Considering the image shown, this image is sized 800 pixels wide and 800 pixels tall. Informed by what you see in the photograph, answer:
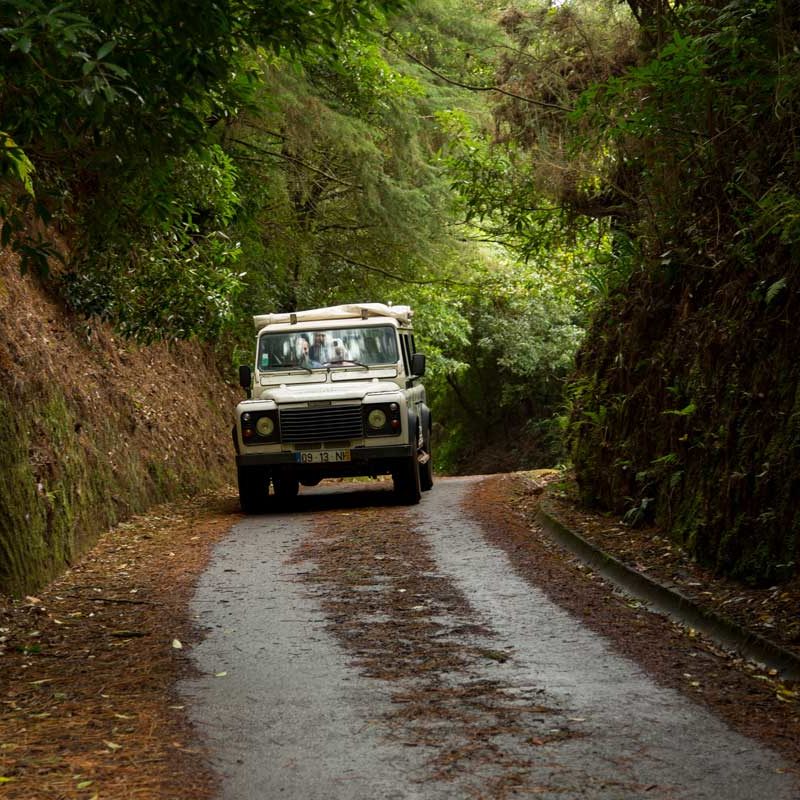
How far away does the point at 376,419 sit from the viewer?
1552cm

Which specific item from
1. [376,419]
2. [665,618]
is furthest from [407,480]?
[665,618]

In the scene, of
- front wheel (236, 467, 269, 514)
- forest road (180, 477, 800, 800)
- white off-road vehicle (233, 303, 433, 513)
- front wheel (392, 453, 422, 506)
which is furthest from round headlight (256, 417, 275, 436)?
forest road (180, 477, 800, 800)

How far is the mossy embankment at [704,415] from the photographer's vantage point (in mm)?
8547

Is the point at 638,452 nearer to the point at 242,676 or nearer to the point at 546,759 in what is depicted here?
the point at 242,676

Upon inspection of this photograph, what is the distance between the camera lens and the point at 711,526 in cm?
944

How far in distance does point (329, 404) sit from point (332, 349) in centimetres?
145

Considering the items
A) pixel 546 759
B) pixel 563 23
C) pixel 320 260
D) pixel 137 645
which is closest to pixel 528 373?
pixel 320 260

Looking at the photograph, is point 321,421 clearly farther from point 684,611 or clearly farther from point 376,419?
point 684,611

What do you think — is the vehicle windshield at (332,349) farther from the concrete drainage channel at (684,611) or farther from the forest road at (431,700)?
the forest road at (431,700)

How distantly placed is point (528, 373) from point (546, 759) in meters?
31.5

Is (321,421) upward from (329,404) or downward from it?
downward

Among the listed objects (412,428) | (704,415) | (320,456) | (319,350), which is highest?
(319,350)

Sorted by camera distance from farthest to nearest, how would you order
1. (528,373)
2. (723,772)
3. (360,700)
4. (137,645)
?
(528,373) < (137,645) < (360,700) < (723,772)

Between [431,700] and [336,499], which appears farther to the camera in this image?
[336,499]
